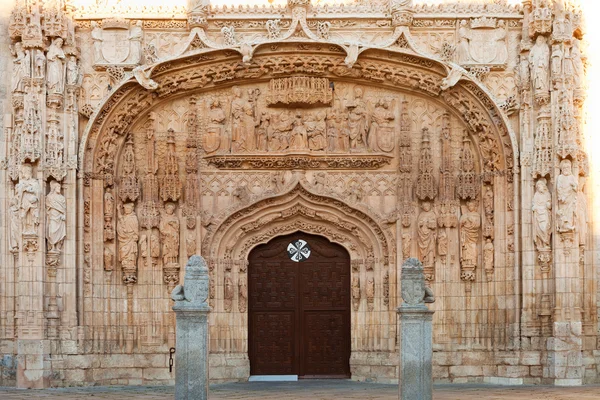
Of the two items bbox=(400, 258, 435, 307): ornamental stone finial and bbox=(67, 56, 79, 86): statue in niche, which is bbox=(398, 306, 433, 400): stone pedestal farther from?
bbox=(67, 56, 79, 86): statue in niche

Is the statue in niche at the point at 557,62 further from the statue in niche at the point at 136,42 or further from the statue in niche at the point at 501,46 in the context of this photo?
the statue in niche at the point at 136,42

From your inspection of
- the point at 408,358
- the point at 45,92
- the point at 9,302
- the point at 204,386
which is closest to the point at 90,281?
the point at 9,302

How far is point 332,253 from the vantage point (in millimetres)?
21391

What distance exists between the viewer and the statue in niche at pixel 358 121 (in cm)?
2116

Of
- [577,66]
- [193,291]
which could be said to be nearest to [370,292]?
[577,66]

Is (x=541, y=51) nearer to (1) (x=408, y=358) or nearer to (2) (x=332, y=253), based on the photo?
(2) (x=332, y=253)

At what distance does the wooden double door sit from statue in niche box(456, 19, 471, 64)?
4390 mm

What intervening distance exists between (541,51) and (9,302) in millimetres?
10753

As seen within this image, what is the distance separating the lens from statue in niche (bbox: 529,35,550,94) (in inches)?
779

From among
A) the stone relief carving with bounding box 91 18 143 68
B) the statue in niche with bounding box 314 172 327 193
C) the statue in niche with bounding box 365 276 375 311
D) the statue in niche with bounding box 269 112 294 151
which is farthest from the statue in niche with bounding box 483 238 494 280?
the stone relief carving with bounding box 91 18 143 68

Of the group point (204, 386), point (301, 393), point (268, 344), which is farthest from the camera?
point (268, 344)

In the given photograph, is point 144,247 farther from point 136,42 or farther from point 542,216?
point 542,216

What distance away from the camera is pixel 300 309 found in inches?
840

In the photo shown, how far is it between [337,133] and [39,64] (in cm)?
580
